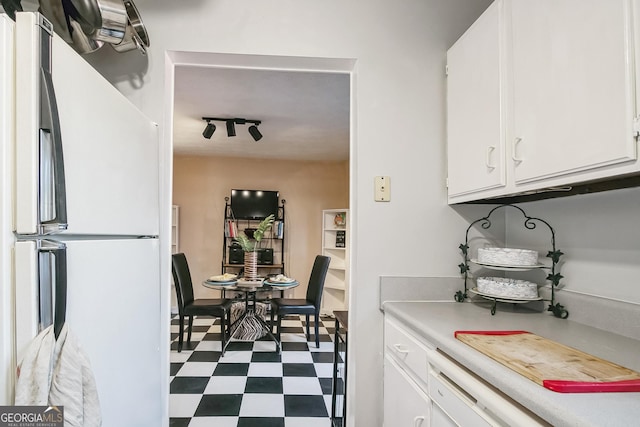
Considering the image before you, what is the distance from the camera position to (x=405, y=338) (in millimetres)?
1456

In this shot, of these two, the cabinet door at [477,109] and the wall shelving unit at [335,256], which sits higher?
the cabinet door at [477,109]

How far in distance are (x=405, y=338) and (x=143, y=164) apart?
1.19m

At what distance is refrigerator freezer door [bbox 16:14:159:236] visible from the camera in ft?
2.52

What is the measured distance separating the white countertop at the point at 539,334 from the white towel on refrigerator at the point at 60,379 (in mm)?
914

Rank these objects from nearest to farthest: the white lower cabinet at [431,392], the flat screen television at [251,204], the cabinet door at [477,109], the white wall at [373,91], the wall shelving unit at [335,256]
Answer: the white lower cabinet at [431,392], the cabinet door at [477,109], the white wall at [373,91], the wall shelving unit at [335,256], the flat screen television at [251,204]

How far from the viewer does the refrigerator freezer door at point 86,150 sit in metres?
0.77

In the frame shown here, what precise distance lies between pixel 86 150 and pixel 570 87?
1.31 m

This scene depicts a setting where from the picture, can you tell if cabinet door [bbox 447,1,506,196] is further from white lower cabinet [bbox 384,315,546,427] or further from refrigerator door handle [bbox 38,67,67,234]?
refrigerator door handle [bbox 38,67,67,234]

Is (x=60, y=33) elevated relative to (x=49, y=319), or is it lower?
elevated

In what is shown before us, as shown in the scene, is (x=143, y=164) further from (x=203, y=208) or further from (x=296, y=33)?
(x=203, y=208)

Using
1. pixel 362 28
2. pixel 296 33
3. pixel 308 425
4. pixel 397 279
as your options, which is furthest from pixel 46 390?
pixel 308 425

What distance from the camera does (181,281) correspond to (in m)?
3.67

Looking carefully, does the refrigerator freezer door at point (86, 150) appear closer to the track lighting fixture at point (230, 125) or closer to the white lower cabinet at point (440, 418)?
the white lower cabinet at point (440, 418)

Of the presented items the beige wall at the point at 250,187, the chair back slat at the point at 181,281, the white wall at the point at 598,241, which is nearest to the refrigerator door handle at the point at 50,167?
the white wall at the point at 598,241
